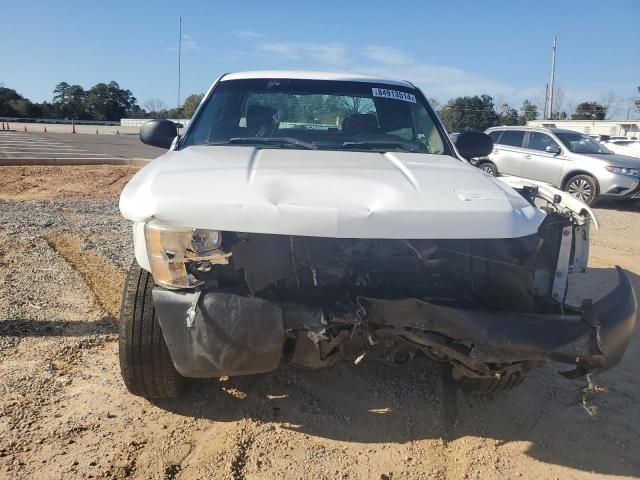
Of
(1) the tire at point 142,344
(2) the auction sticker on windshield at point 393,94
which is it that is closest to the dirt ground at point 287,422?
(1) the tire at point 142,344

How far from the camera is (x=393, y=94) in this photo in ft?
12.5

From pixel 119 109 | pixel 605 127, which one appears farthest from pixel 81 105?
pixel 605 127

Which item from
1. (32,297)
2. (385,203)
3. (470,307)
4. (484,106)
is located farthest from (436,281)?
(484,106)

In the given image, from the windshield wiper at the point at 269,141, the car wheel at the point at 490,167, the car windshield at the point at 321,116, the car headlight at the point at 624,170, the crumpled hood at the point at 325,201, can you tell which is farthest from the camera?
the car wheel at the point at 490,167

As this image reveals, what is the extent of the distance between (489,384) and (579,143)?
10.2 metres

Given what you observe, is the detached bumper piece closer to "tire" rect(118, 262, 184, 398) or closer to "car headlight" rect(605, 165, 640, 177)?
"tire" rect(118, 262, 184, 398)

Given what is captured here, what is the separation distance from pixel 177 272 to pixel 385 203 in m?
0.87

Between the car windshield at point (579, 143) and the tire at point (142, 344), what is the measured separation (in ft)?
34.9

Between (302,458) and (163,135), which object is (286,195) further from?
(163,135)

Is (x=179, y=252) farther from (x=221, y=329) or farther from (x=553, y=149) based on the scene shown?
(x=553, y=149)

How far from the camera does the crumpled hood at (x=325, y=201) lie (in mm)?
2016

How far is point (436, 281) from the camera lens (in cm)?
242

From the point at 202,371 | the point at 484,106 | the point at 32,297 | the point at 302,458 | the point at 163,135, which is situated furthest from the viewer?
the point at 484,106

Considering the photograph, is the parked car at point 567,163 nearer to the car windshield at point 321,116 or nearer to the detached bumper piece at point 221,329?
the car windshield at point 321,116
